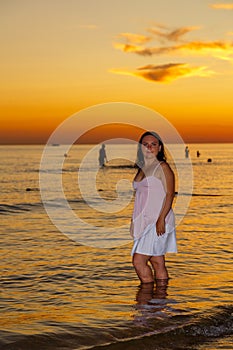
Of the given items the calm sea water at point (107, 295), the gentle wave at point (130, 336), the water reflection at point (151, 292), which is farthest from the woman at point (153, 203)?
the gentle wave at point (130, 336)

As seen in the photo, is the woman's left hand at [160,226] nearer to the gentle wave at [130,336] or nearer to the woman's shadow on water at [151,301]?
the woman's shadow on water at [151,301]

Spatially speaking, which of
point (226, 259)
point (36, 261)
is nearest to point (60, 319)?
point (36, 261)

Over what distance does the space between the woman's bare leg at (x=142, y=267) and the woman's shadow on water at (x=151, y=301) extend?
0.38 feet

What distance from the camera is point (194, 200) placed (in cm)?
2541

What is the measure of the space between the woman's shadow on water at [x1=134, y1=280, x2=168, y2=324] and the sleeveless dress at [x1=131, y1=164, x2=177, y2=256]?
673mm

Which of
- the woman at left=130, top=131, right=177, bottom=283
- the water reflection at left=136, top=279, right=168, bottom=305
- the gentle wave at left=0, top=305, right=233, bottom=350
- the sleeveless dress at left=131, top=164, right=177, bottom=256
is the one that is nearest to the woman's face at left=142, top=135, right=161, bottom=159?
the woman at left=130, top=131, right=177, bottom=283

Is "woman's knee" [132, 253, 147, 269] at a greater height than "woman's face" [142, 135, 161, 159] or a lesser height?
lesser

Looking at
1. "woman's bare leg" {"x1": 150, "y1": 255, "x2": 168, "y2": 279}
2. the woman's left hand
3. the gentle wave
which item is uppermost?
the woman's left hand

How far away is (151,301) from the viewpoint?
8.18m

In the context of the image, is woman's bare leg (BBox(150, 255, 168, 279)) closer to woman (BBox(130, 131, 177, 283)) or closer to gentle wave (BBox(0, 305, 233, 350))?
A: woman (BBox(130, 131, 177, 283))

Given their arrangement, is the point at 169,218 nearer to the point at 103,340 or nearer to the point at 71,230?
the point at 103,340

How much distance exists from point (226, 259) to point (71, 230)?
19.4 feet

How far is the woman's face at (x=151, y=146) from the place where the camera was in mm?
7980

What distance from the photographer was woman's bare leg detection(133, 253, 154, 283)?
8328mm
